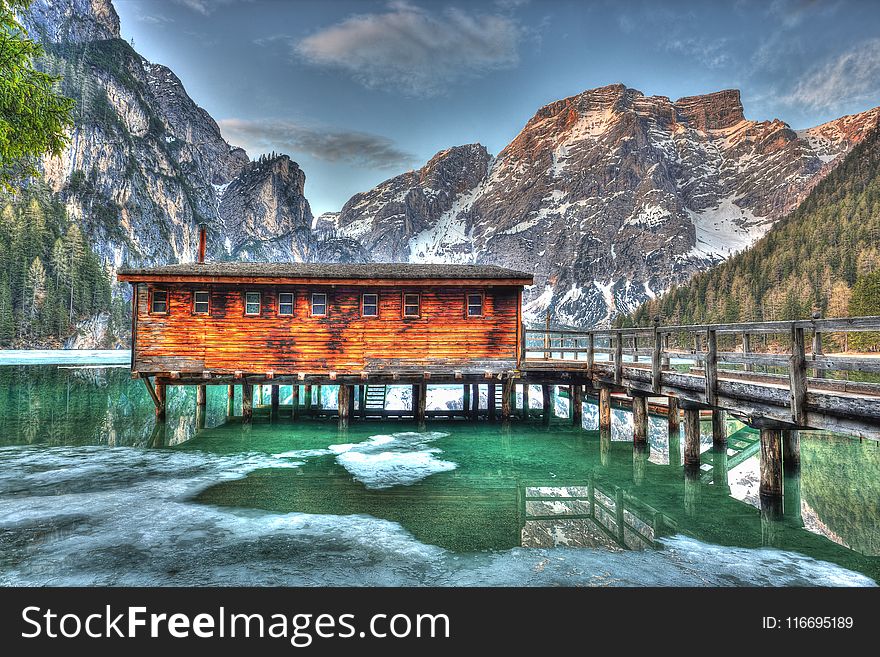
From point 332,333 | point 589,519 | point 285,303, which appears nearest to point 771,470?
point 589,519

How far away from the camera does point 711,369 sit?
39.2 ft

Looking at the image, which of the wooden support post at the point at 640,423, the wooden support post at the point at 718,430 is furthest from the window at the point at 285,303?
the wooden support post at the point at 718,430

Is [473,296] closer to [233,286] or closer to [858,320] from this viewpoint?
[233,286]

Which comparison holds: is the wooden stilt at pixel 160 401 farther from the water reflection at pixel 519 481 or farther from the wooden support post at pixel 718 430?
the wooden support post at pixel 718 430

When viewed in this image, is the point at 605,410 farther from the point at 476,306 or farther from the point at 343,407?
the point at 343,407

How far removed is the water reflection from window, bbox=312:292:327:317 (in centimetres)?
508

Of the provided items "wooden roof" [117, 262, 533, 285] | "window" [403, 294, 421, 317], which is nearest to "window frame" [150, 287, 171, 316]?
"wooden roof" [117, 262, 533, 285]

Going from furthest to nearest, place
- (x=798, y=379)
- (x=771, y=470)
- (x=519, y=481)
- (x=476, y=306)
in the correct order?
1. (x=476, y=306)
2. (x=519, y=481)
3. (x=771, y=470)
4. (x=798, y=379)

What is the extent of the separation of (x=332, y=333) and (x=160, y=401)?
27.4 feet

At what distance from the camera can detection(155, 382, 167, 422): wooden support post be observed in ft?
70.7

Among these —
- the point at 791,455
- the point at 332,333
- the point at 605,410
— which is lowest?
the point at 791,455

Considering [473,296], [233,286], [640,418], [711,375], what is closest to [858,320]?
[711,375]

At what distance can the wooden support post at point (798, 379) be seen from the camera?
896 cm

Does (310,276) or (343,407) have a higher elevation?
(310,276)
